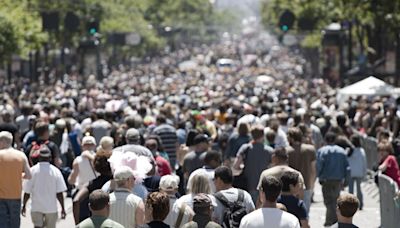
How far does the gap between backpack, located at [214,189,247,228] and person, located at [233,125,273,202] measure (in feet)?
16.5

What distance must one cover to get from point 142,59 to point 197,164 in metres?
124

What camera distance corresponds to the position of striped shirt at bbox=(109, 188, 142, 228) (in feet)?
39.3

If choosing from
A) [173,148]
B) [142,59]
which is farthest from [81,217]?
[142,59]

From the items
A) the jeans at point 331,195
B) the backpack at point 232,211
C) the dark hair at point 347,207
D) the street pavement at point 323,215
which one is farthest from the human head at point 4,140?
the jeans at point 331,195

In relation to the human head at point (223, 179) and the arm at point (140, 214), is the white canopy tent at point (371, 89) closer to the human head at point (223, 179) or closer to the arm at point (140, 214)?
the human head at point (223, 179)

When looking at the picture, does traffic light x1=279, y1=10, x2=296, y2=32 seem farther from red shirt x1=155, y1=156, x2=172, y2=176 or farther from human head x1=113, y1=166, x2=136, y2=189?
human head x1=113, y1=166, x2=136, y2=189

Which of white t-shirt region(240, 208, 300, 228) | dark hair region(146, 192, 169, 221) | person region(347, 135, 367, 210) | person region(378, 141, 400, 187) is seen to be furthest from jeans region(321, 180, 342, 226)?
white t-shirt region(240, 208, 300, 228)

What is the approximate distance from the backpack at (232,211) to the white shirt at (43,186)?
12.7 feet

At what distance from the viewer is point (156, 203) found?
10750 millimetres

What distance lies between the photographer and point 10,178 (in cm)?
1513

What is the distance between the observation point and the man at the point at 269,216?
10.4 meters

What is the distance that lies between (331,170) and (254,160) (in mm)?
2187

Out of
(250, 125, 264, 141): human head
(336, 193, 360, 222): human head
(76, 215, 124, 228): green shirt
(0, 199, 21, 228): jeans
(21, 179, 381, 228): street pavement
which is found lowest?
(21, 179, 381, 228): street pavement

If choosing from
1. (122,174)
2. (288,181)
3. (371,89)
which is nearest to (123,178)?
(122,174)
